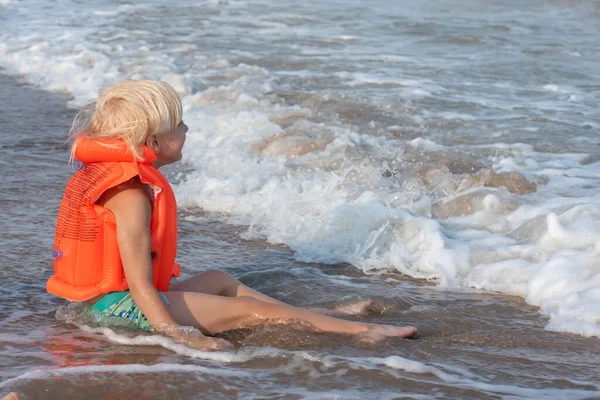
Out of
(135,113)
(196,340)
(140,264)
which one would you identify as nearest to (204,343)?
(196,340)

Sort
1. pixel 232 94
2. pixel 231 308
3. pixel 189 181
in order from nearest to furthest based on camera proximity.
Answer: pixel 231 308 → pixel 189 181 → pixel 232 94

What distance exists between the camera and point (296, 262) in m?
4.97

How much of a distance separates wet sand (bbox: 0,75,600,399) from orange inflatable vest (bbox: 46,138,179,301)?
22cm

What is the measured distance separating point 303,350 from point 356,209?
212 centimetres

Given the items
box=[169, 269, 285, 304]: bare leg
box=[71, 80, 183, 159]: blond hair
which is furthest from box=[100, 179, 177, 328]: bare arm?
box=[169, 269, 285, 304]: bare leg

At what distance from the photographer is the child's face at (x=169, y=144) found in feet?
12.2

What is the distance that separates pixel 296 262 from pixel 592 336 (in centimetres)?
175

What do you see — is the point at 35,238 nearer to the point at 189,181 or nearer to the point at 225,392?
the point at 189,181

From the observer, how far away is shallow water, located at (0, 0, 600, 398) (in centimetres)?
334

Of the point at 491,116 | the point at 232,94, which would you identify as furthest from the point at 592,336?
the point at 232,94

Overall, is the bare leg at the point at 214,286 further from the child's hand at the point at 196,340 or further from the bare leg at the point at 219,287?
the child's hand at the point at 196,340

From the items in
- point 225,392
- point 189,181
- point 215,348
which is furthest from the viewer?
point 189,181

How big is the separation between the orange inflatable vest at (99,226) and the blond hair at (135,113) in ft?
0.15

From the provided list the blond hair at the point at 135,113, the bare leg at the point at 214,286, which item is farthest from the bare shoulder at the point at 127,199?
the bare leg at the point at 214,286
